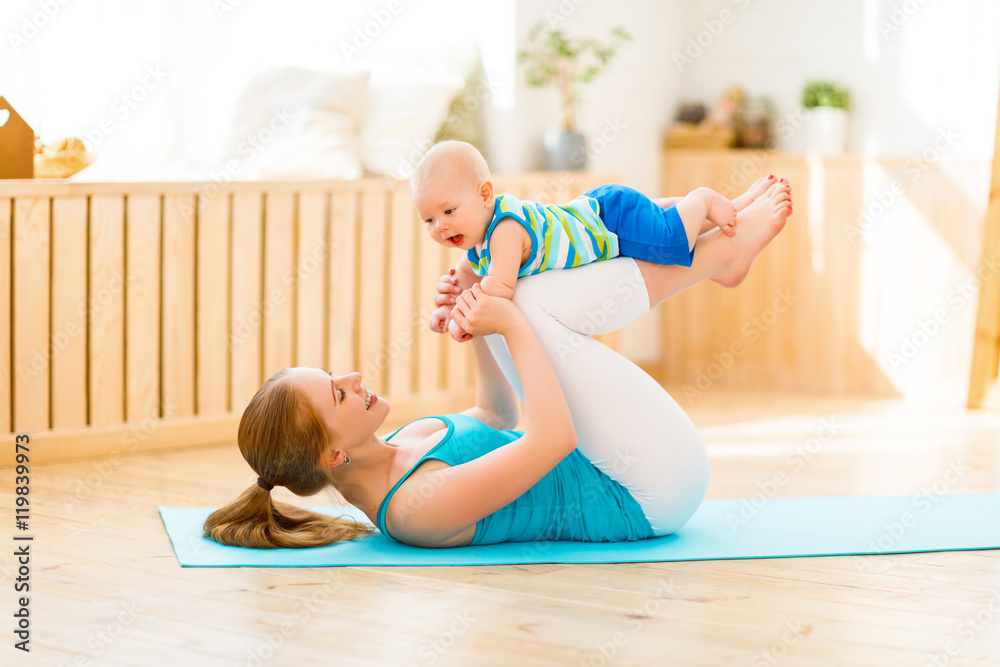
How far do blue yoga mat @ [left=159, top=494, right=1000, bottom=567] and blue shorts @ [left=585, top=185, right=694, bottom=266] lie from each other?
57 centimetres

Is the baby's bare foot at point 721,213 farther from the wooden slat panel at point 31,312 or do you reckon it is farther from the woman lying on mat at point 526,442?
the wooden slat panel at point 31,312

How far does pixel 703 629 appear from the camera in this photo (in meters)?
1.74

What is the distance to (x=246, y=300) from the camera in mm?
3389

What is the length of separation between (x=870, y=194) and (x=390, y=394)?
2000 mm

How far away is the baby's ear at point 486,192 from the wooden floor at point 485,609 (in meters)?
0.67

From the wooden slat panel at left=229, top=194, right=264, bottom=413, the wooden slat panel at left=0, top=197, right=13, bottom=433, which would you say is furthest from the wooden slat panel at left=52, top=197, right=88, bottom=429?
the wooden slat panel at left=229, top=194, right=264, bottom=413

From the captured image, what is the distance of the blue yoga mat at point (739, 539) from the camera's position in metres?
2.07

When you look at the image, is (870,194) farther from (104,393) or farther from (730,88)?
(104,393)

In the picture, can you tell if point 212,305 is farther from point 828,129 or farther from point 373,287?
point 828,129

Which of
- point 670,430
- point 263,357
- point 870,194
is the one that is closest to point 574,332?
point 670,430

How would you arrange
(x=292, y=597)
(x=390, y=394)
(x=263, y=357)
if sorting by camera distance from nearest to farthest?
(x=292, y=597)
(x=263, y=357)
(x=390, y=394)

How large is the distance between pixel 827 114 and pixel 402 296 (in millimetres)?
1834

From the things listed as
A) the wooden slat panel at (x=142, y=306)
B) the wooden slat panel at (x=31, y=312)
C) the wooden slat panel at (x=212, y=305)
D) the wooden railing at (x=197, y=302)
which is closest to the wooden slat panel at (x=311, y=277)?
the wooden railing at (x=197, y=302)

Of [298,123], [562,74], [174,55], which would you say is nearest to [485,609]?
[298,123]
